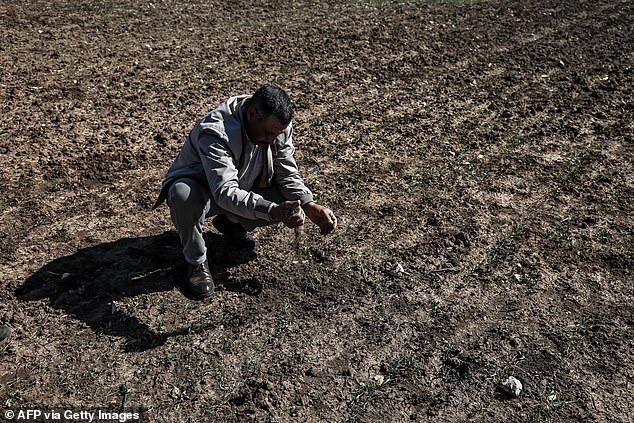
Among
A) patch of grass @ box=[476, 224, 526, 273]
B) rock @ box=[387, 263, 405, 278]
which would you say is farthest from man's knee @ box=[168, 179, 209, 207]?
patch of grass @ box=[476, 224, 526, 273]

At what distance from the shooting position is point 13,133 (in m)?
6.32

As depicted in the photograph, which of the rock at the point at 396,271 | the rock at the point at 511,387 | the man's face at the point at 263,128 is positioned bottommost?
the rock at the point at 511,387

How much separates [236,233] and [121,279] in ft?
2.68

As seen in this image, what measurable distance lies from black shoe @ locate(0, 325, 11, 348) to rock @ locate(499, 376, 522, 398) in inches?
107

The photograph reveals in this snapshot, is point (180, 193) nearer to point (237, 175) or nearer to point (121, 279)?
point (237, 175)

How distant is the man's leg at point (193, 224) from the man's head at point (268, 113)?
50 centimetres

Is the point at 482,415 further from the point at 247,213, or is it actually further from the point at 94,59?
the point at 94,59

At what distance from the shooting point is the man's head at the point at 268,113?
4.07 m

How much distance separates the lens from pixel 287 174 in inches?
183

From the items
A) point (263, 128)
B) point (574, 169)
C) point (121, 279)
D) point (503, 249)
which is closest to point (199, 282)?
point (121, 279)

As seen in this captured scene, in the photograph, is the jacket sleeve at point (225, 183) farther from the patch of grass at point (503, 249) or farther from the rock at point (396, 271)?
the patch of grass at point (503, 249)

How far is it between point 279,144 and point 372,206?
4.15ft
